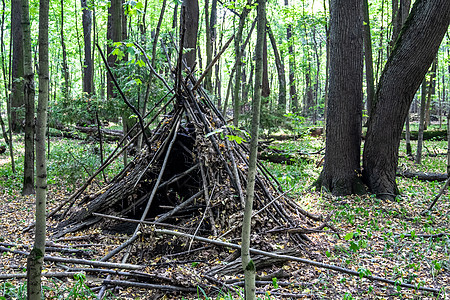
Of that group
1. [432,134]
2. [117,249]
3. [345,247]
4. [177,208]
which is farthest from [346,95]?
[432,134]

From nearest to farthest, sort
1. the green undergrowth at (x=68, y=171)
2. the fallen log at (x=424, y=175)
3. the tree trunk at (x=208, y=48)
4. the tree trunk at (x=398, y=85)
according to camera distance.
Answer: the tree trunk at (x=398, y=85) → the green undergrowth at (x=68, y=171) → the fallen log at (x=424, y=175) → the tree trunk at (x=208, y=48)

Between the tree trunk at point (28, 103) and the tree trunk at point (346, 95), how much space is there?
4.79 metres

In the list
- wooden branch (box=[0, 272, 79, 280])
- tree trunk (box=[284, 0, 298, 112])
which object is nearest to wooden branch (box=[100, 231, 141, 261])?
wooden branch (box=[0, 272, 79, 280])

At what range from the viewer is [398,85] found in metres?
5.46

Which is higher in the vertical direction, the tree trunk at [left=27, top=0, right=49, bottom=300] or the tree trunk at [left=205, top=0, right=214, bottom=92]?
the tree trunk at [left=205, top=0, right=214, bottom=92]

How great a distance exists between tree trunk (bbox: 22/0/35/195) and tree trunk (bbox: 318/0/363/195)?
4.79 m

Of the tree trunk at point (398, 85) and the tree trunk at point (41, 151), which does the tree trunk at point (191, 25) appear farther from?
the tree trunk at point (41, 151)

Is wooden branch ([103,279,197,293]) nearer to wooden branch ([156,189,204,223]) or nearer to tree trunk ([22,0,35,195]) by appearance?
wooden branch ([156,189,204,223])

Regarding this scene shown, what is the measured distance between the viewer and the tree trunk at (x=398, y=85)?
201 inches

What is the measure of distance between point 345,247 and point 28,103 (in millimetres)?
5010

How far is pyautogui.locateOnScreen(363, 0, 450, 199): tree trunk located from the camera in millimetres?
5117

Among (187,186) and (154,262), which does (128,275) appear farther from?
(187,186)

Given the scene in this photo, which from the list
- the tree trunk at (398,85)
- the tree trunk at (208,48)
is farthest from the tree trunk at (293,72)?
the tree trunk at (398,85)

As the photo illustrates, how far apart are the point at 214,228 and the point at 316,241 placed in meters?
1.27
